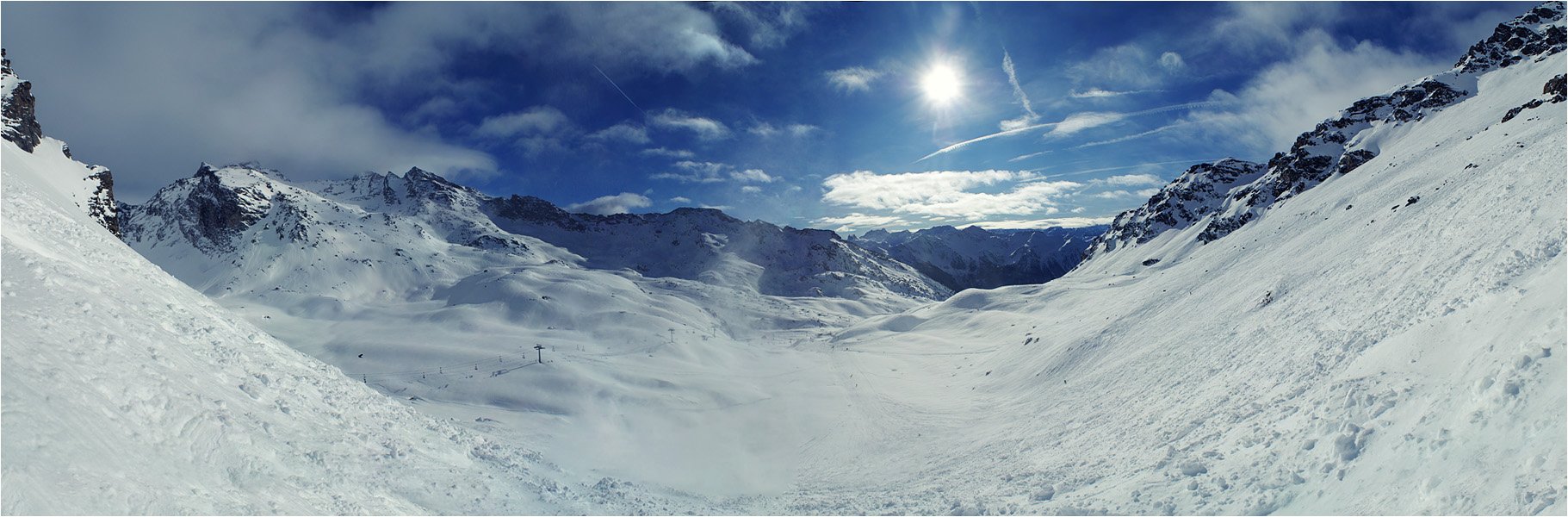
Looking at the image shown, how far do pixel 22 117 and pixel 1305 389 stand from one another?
10300cm

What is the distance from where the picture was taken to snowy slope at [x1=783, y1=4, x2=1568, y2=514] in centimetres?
1029

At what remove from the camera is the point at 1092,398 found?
27219mm

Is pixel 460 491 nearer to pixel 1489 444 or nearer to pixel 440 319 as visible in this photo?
pixel 1489 444

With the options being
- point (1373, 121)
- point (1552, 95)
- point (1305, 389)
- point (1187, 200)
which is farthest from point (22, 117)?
point (1373, 121)

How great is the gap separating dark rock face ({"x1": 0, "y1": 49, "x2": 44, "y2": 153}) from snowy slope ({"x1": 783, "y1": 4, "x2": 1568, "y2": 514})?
277 feet

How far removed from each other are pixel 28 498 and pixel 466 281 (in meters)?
141

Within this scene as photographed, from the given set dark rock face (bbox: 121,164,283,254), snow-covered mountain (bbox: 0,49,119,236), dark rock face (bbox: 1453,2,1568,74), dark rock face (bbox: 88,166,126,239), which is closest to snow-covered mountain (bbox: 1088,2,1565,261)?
dark rock face (bbox: 1453,2,1568,74)

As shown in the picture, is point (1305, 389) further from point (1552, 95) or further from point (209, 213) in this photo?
point (209, 213)

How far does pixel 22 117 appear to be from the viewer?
59.2 meters

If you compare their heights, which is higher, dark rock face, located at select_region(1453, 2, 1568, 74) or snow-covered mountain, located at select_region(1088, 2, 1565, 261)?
dark rock face, located at select_region(1453, 2, 1568, 74)

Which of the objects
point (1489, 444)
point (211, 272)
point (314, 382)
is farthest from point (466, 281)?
point (1489, 444)

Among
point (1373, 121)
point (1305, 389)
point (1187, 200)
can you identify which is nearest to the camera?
point (1305, 389)

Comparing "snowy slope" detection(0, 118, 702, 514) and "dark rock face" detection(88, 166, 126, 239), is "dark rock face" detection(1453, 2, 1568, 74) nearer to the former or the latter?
"snowy slope" detection(0, 118, 702, 514)

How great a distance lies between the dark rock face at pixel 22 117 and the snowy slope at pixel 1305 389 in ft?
277
